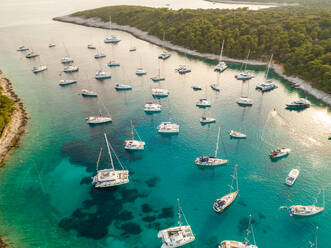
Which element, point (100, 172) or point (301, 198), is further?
point (100, 172)

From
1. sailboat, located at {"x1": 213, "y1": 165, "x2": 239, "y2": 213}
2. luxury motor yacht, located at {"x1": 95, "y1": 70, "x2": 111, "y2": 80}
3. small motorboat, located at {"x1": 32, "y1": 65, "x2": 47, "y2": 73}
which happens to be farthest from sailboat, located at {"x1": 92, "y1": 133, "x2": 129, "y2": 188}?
small motorboat, located at {"x1": 32, "y1": 65, "x2": 47, "y2": 73}

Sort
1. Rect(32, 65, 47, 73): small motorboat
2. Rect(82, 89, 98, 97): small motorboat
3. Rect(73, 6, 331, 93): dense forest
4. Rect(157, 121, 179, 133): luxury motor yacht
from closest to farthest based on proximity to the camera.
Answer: Rect(157, 121, 179, 133): luxury motor yacht < Rect(82, 89, 98, 97): small motorboat < Rect(73, 6, 331, 93): dense forest < Rect(32, 65, 47, 73): small motorboat


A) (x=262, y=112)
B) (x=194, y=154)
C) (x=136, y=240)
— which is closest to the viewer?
(x=136, y=240)

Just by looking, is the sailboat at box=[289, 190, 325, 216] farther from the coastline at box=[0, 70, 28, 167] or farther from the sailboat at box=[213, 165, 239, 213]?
the coastline at box=[0, 70, 28, 167]

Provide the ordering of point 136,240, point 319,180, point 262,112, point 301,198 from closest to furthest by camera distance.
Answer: point 136,240 < point 301,198 < point 319,180 < point 262,112

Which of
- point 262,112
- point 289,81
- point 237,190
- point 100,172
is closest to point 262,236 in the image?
point 237,190

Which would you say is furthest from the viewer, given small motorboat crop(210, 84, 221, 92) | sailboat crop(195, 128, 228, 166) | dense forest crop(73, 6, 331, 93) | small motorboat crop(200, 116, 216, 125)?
dense forest crop(73, 6, 331, 93)

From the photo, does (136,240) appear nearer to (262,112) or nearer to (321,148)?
(321,148)
